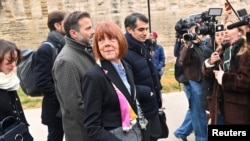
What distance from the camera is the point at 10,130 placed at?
300 cm

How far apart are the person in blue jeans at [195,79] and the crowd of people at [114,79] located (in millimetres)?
12

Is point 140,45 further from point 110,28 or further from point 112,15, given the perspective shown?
point 112,15

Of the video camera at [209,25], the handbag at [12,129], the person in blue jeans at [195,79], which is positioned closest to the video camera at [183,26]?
the person in blue jeans at [195,79]

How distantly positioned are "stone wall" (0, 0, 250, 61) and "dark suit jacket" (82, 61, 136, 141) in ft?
35.8

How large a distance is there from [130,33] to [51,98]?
43.4 inches

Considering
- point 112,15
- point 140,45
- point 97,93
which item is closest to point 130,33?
point 140,45

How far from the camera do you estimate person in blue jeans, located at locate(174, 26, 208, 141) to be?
15.1ft

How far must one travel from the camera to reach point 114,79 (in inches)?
105

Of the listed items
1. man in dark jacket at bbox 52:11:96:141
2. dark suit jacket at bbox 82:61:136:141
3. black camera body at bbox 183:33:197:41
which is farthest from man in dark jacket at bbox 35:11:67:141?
black camera body at bbox 183:33:197:41

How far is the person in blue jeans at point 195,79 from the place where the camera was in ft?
15.1

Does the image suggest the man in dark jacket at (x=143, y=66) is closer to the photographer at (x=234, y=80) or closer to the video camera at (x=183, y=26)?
the photographer at (x=234, y=80)

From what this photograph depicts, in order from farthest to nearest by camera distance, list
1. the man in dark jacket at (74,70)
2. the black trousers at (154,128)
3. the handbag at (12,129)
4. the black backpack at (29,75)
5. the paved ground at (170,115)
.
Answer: the paved ground at (170,115), the black backpack at (29,75), the black trousers at (154,128), the man in dark jacket at (74,70), the handbag at (12,129)

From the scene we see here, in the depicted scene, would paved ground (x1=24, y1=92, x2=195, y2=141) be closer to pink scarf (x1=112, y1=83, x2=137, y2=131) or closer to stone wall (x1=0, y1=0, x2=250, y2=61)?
pink scarf (x1=112, y1=83, x2=137, y2=131)

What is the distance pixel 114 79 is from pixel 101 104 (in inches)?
8.0
